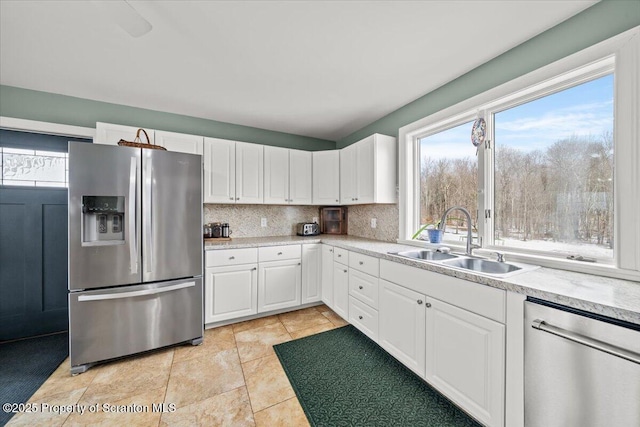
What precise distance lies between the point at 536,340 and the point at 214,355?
88.5 inches

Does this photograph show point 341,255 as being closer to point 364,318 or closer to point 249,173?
point 364,318

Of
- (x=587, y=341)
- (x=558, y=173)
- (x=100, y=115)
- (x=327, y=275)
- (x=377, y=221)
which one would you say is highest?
(x=100, y=115)

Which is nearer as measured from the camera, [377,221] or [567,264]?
[567,264]

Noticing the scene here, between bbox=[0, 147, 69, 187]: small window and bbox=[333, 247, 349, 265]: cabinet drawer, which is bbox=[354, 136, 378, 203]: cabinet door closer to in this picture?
bbox=[333, 247, 349, 265]: cabinet drawer

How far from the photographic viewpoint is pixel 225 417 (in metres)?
1.49

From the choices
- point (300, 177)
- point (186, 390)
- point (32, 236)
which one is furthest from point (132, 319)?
point (300, 177)

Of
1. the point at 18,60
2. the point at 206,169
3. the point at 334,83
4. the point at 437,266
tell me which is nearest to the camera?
the point at 437,266

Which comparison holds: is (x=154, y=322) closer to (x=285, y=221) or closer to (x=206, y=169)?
(x=206, y=169)

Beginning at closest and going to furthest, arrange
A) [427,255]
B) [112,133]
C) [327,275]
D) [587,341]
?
1. [587,341]
2. [427,255]
3. [112,133]
4. [327,275]

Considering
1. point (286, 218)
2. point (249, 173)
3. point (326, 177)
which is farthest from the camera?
point (286, 218)

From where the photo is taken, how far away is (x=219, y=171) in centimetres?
294

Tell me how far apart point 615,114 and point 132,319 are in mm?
3497

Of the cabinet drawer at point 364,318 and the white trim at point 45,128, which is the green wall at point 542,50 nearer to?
the cabinet drawer at point 364,318

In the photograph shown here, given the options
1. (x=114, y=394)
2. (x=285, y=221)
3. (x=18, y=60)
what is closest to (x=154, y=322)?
(x=114, y=394)
